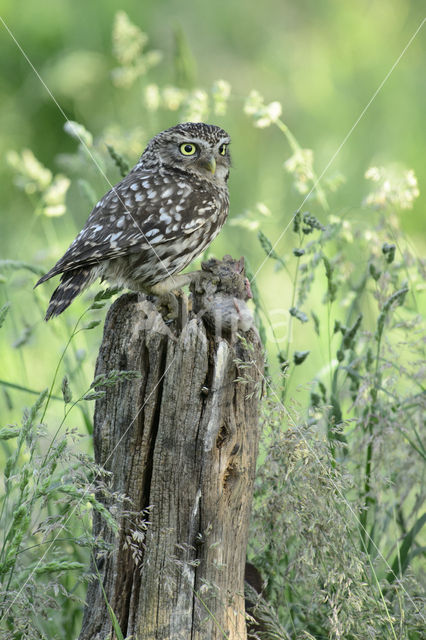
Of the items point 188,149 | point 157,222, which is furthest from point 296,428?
point 188,149

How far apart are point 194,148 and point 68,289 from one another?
976mm

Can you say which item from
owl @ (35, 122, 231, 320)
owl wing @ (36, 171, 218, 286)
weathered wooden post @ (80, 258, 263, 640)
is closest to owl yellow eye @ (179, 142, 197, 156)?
owl @ (35, 122, 231, 320)

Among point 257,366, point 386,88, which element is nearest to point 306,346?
point 257,366

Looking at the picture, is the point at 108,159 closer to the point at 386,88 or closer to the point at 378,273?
the point at 378,273

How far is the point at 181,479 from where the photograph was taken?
232 cm

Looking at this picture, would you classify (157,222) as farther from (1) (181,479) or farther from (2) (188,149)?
(1) (181,479)

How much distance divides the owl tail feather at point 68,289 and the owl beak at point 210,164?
0.79 m

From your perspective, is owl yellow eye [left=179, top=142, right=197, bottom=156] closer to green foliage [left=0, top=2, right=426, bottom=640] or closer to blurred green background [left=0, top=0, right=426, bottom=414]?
green foliage [left=0, top=2, right=426, bottom=640]

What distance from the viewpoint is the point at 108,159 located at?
4406 mm

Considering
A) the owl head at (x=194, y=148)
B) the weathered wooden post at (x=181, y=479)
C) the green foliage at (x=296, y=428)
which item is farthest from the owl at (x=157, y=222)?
the weathered wooden post at (x=181, y=479)

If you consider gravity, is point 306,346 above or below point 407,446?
above

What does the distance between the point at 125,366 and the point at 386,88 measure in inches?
218

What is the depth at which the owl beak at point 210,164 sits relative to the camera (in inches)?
136

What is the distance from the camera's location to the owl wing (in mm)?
2947
